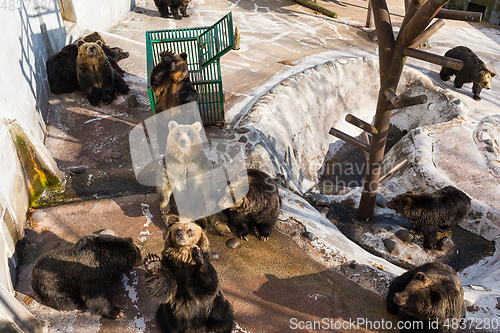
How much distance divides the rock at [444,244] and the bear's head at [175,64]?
519 centimetres

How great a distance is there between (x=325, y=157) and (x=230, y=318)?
21.5 ft


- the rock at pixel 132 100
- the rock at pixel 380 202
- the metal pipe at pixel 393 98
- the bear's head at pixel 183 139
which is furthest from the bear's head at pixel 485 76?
the rock at pixel 132 100

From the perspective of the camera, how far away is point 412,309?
11.7 ft

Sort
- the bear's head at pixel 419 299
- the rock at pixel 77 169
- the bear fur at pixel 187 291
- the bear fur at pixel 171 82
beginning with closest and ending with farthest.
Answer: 1. the bear fur at pixel 187 291
2. the bear's head at pixel 419 299
3. the bear fur at pixel 171 82
4. the rock at pixel 77 169

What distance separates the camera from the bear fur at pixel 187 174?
13.8 ft

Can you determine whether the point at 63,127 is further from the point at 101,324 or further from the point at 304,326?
the point at 304,326

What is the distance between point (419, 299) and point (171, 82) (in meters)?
4.40

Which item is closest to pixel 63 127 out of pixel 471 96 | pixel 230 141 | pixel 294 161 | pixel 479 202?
pixel 230 141

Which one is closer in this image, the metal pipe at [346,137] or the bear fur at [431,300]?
the bear fur at [431,300]

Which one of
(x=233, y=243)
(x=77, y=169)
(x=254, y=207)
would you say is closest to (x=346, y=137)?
(x=254, y=207)

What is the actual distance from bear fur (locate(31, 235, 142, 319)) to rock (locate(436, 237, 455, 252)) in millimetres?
5241

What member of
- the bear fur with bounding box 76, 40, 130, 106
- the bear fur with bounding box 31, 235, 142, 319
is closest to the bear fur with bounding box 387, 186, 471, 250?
the bear fur with bounding box 31, 235, 142, 319

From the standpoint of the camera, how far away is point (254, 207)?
448 centimetres

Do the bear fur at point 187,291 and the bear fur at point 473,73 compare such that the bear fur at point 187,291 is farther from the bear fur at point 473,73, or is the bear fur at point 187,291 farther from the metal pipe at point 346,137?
the bear fur at point 473,73
